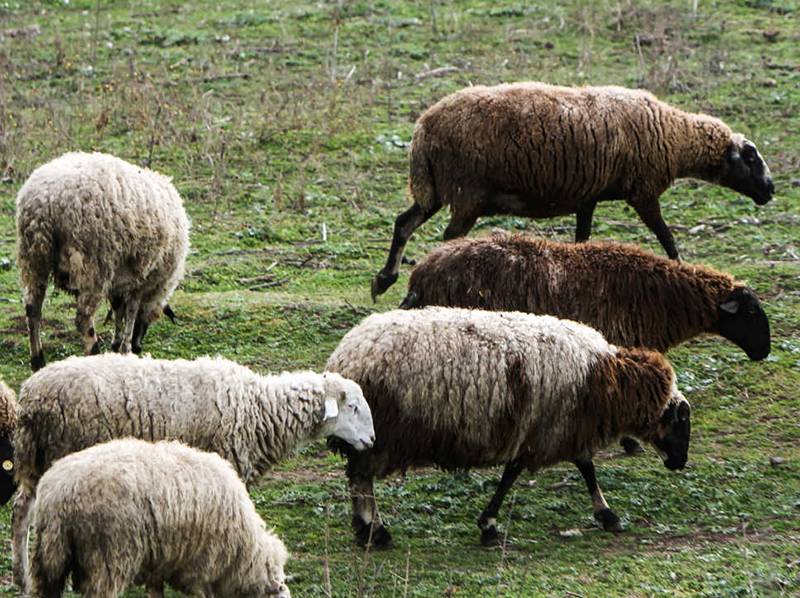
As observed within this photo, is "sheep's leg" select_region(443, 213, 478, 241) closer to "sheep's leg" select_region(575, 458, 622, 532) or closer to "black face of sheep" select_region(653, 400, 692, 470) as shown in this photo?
"black face of sheep" select_region(653, 400, 692, 470)

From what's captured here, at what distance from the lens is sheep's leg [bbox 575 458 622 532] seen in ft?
31.8

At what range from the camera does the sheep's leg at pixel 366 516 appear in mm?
9297

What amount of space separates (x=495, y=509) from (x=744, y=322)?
306cm

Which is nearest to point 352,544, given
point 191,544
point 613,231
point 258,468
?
point 258,468

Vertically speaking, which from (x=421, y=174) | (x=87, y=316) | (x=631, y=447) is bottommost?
(x=631, y=447)

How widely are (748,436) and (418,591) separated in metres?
3.55

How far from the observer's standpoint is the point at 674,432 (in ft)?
33.1

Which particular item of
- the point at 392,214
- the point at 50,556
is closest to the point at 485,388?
the point at 50,556

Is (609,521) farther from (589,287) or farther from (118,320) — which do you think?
(118,320)

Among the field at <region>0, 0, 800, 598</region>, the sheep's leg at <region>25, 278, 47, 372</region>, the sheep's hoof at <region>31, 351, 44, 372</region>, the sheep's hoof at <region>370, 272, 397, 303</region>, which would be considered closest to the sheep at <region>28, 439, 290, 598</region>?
the field at <region>0, 0, 800, 598</region>

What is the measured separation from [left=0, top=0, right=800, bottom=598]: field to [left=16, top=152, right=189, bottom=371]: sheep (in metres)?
0.84

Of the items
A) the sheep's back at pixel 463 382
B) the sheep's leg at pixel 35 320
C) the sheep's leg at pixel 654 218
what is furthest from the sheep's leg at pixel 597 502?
the sheep's leg at pixel 35 320

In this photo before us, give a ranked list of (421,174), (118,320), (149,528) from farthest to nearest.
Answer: (421,174), (118,320), (149,528)

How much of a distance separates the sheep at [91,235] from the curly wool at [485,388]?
2.55m
